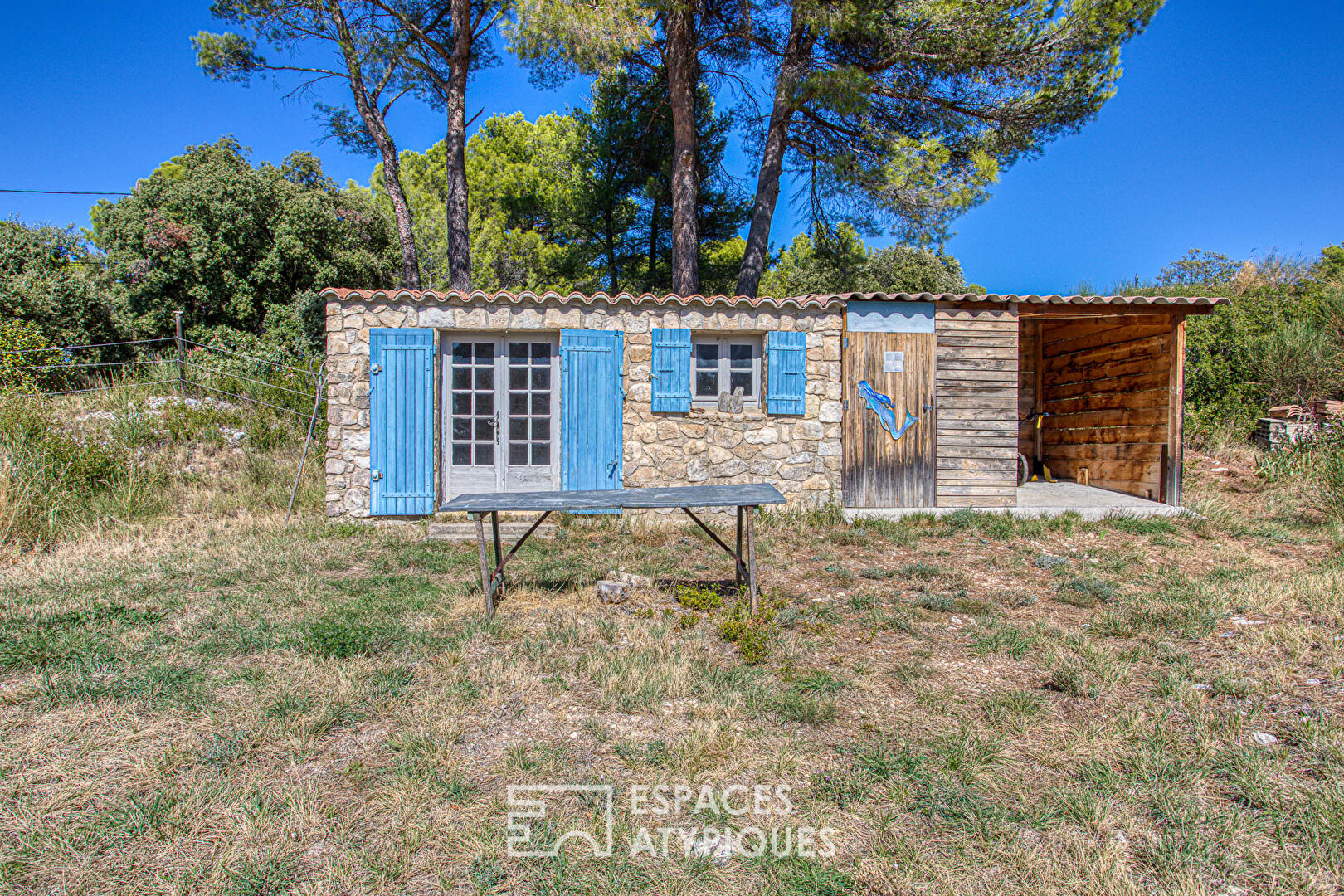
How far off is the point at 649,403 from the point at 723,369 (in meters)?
0.98

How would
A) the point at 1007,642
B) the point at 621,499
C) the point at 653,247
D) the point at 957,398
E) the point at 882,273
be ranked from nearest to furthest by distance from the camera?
the point at 1007,642, the point at 621,499, the point at 957,398, the point at 653,247, the point at 882,273

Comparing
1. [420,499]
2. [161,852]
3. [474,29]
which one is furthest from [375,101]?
[161,852]

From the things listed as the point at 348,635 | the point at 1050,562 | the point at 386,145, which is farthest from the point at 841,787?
the point at 386,145

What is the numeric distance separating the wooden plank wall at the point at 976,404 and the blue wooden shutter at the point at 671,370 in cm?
311

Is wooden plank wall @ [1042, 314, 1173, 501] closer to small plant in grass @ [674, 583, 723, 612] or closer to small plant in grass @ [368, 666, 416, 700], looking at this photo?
small plant in grass @ [674, 583, 723, 612]

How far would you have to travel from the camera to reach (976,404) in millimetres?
8289

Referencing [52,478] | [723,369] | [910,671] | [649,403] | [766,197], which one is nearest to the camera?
[910,671]

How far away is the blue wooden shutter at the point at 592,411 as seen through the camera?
775cm

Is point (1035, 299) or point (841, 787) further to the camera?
point (1035, 299)

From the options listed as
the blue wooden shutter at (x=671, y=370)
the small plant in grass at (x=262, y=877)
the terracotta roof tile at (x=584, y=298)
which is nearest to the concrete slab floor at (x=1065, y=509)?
the blue wooden shutter at (x=671, y=370)

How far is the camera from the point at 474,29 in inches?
462

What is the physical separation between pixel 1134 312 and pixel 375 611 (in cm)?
880

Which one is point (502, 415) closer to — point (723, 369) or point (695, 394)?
point (695, 394)

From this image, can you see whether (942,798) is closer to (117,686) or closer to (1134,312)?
(117,686)
